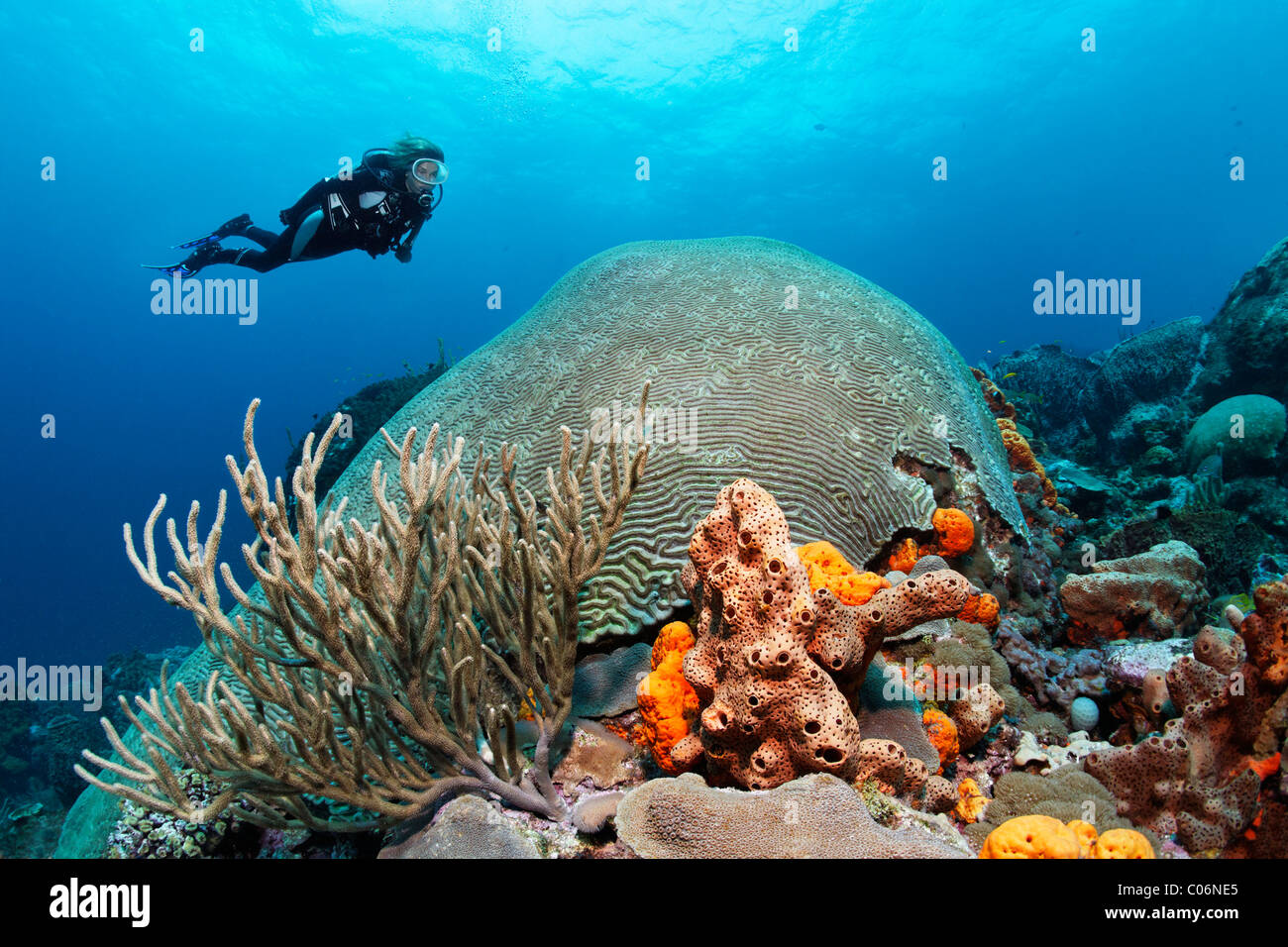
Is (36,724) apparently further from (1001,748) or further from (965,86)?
(965,86)

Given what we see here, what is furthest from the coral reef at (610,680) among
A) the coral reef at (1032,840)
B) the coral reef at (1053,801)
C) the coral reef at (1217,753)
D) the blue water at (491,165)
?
the blue water at (491,165)

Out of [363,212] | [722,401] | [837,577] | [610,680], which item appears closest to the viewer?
[837,577]

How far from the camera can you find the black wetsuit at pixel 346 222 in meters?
6.84

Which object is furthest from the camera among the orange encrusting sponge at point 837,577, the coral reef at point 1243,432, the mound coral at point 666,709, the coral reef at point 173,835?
the coral reef at point 1243,432

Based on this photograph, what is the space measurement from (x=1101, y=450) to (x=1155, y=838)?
10.9m

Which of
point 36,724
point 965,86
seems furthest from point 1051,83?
point 36,724

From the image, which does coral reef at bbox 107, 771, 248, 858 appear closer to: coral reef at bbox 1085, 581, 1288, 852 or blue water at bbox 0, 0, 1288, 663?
coral reef at bbox 1085, 581, 1288, 852

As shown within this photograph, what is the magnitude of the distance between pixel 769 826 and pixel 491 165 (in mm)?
59089

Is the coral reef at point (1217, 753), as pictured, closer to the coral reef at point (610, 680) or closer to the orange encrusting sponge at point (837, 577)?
the orange encrusting sponge at point (837, 577)

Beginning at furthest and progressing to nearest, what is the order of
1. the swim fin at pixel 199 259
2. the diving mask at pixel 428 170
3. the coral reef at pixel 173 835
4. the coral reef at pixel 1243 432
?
the coral reef at pixel 1243 432 < the swim fin at pixel 199 259 < the diving mask at pixel 428 170 < the coral reef at pixel 173 835

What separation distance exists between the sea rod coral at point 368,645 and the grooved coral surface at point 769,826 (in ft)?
2.78

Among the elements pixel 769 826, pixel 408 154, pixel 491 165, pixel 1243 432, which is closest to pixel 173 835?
pixel 769 826

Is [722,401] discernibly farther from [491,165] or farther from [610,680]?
[491,165]

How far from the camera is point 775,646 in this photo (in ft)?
7.11
